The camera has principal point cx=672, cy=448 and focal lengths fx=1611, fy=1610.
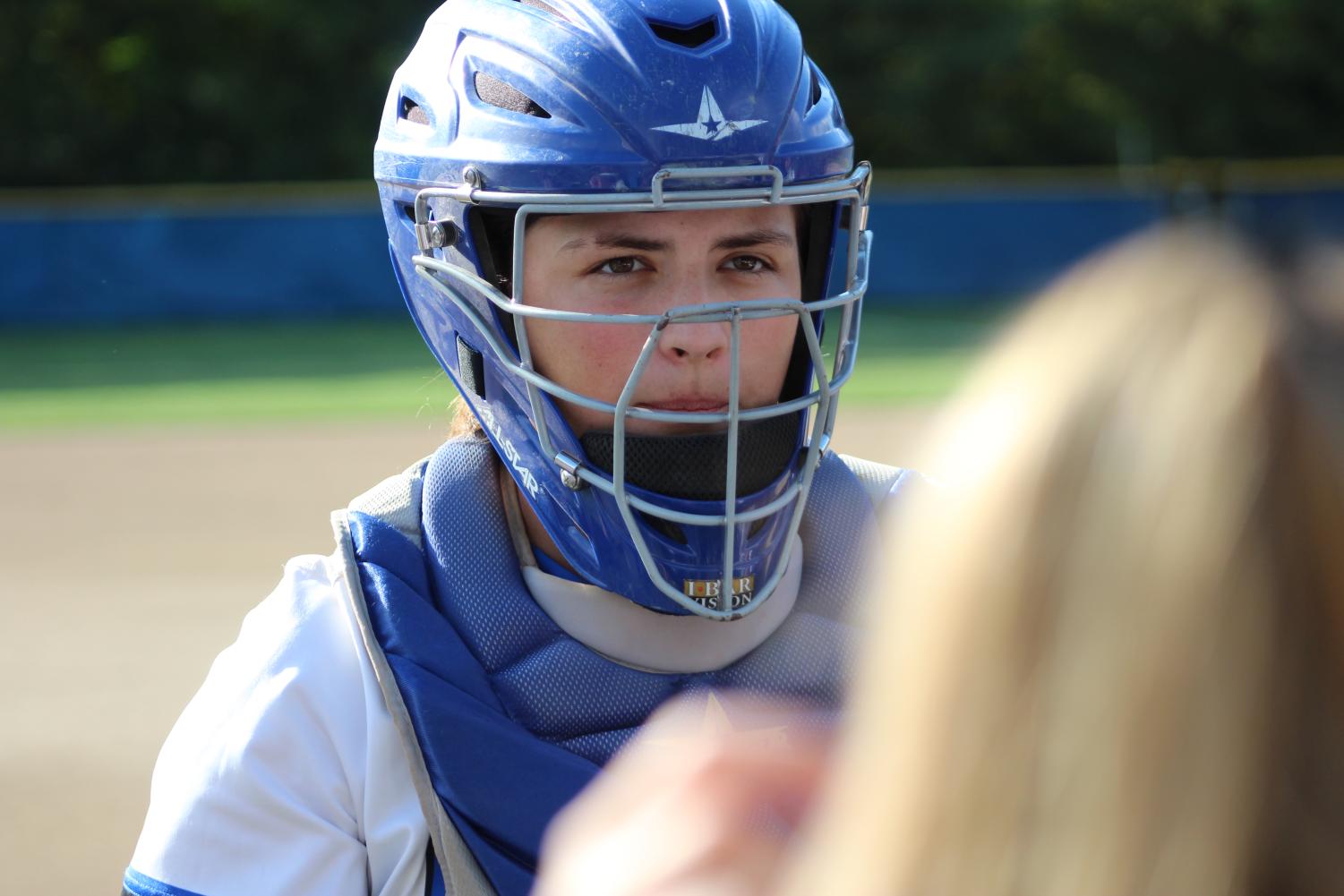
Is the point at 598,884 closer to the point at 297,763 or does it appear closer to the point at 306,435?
the point at 297,763

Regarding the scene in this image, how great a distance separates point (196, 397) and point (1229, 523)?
44.9 ft

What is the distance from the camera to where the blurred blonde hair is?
0.98 metres

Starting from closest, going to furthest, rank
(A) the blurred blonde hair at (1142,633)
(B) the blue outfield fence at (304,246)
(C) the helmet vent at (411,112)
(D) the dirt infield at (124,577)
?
(A) the blurred blonde hair at (1142,633) < (C) the helmet vent at (411,112) < (D) the dirt infield at (124,577) < (B) the blue outfield fence at (304,246)

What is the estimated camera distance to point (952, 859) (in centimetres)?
102

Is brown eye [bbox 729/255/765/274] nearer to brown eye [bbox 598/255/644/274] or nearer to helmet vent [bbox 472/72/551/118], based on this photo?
brown eye [bbox 598/255/644/274]

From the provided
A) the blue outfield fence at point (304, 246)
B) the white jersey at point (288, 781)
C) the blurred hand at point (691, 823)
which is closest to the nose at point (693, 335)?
the white jersey at point (288, 781)

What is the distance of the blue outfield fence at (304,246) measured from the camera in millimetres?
19656

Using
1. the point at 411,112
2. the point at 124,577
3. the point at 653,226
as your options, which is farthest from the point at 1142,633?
the point at 124,577

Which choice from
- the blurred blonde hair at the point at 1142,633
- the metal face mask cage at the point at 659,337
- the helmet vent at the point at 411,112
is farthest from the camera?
the helmet vent at the point at 411,112

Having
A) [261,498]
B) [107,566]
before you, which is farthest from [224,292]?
[107,566]

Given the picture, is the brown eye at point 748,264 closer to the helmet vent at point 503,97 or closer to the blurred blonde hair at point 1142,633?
the helmet vent at point 503,97

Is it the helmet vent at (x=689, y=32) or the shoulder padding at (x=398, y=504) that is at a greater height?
the helmet vent at (x=689, y=32)

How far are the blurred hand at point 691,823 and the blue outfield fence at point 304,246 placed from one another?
1879 cm

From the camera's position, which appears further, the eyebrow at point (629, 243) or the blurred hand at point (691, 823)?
the eyebrow at point (629, 243)
